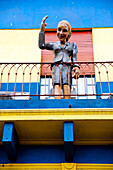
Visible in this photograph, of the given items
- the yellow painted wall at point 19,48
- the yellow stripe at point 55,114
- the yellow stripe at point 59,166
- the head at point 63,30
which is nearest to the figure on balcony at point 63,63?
the head at point 63,30

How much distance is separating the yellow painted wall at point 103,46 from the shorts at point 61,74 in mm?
2624

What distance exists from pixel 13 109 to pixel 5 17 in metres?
5.47

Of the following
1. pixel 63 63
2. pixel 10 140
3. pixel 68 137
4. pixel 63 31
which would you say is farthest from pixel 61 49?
pixel 10 140

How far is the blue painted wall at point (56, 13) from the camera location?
1084 cm

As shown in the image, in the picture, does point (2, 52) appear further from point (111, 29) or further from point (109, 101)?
point (109, 101)

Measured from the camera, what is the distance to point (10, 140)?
6.25m

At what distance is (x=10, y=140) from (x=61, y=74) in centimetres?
206

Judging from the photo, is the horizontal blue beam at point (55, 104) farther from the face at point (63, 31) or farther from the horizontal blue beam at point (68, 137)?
the face at point (63, 31)

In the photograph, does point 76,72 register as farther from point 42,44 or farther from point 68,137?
point 68,137

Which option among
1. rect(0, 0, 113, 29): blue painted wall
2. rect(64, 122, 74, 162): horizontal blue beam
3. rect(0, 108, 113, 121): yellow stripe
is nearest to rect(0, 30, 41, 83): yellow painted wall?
rect(0, 0, 113, 29): blue painted wall

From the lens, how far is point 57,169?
6.69m

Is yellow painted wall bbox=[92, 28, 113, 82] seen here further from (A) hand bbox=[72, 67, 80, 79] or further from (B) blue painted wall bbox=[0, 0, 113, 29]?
(A) hand bbox=[72, 67, 80, 79]

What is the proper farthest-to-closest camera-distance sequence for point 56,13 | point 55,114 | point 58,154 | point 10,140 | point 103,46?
point 56,13 → point 103,46 → point 58,154 → point 55,114 → point 10,140

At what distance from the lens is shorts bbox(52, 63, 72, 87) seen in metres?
7.37
